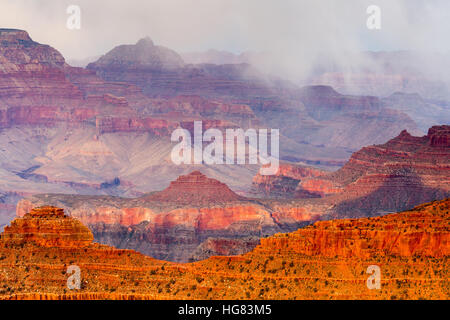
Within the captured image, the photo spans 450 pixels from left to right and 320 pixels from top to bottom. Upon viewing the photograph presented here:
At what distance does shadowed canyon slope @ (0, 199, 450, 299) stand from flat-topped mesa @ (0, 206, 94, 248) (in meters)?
0.08

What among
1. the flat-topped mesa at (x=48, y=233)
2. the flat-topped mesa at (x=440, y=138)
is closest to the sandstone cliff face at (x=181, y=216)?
the flat-topped mesa at (x=440, y=138)

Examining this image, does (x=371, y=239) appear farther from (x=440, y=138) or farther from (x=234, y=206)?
(x=440, y=138)

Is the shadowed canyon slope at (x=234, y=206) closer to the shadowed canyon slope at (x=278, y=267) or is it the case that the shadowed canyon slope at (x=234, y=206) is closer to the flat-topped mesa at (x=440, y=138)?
the flat-topped mesa at (x=440, y=138)

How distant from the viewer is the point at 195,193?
6407 inches

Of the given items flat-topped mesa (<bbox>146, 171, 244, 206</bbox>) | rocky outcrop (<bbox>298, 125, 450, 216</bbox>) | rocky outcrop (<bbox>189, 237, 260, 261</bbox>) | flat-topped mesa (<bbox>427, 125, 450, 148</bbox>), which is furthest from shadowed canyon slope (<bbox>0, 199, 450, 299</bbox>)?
flat-topped mesa (<bbox>427, 125, 450, 148</bbox>)

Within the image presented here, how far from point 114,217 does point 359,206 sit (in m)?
31.0

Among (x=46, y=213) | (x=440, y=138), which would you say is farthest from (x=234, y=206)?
(x=46, y=213)

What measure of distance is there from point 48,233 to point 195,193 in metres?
96.7

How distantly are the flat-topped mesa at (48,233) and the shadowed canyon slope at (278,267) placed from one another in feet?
0.25

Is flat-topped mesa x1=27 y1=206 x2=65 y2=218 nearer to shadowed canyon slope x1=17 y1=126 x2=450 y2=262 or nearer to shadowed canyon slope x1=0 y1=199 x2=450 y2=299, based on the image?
shadowed canyon slope x1=0 y1=199 x2=450 y2=299

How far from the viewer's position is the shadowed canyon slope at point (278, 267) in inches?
2248
